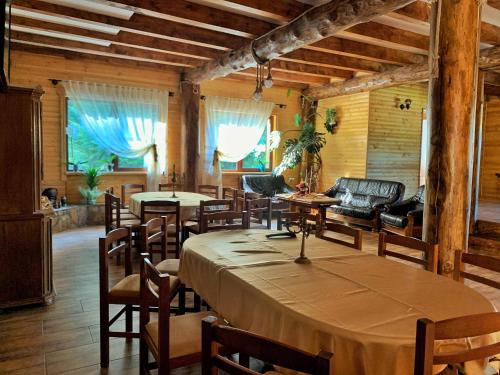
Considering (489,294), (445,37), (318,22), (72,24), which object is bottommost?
(489,294)

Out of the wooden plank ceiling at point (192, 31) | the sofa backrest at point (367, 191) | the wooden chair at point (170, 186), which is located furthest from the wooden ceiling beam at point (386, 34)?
the wooden chair at point (170, 186)

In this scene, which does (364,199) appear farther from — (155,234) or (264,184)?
(155,234)

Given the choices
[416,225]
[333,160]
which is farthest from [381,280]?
[333,160]

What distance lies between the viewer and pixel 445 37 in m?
2.85

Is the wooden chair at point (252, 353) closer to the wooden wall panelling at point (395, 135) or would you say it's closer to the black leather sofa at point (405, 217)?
the black leather sofa at point (405, 217)

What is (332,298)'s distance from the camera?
62.6 inches

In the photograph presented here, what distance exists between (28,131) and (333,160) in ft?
22.0

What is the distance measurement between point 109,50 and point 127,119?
1.33 m

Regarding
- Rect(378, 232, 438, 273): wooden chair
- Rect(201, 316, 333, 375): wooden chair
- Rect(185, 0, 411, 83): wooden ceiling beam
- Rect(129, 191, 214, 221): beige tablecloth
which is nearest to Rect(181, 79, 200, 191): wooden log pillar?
Rect(185, 0, 411, 83): wooden ceiling beam

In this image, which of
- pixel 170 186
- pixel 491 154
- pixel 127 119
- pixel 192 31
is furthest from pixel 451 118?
pixel 491 154

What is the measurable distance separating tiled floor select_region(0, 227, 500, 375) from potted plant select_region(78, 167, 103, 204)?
112 inches

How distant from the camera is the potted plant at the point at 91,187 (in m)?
6.62

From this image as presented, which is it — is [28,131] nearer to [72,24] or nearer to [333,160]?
[72,24]

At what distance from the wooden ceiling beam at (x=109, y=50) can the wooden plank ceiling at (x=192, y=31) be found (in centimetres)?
1
